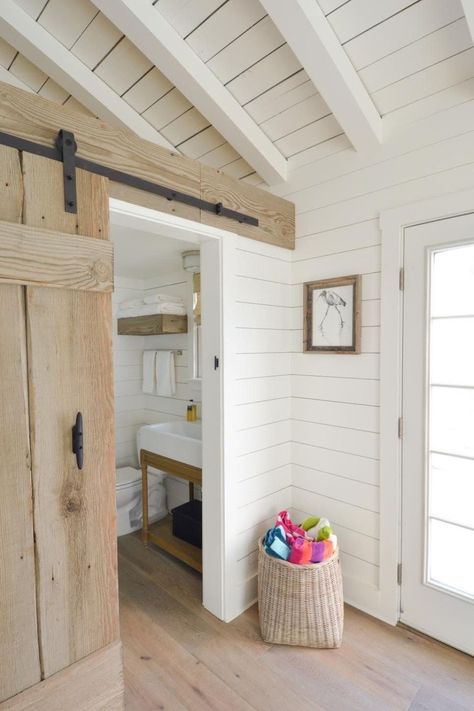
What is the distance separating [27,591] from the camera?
115cm

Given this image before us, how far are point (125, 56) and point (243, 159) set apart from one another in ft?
2.46

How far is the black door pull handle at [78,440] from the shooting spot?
123cm

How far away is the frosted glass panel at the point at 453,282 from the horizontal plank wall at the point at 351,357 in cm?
26

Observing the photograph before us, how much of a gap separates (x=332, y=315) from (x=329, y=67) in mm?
1088

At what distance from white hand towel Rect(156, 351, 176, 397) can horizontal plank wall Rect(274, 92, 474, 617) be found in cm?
126

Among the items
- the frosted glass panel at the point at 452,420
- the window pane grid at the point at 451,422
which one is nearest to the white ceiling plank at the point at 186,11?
the window pane grid at the point at 451,422

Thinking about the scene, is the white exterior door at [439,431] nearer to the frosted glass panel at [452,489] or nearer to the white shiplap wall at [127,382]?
the frosted glass panel at [452,489]

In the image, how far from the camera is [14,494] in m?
1.12

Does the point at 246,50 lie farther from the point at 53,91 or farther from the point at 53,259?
the point at 53,259

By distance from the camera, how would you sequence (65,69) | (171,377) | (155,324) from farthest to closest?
(171,377) < (155,324) < (65,69)

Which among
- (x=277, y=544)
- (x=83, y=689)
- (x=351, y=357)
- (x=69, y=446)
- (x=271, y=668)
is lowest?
(x=271, y=668)

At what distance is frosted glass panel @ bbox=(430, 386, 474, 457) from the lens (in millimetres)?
1700

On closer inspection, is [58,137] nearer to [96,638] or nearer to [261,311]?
[261,311]

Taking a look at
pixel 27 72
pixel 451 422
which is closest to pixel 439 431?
pixel 451 422
